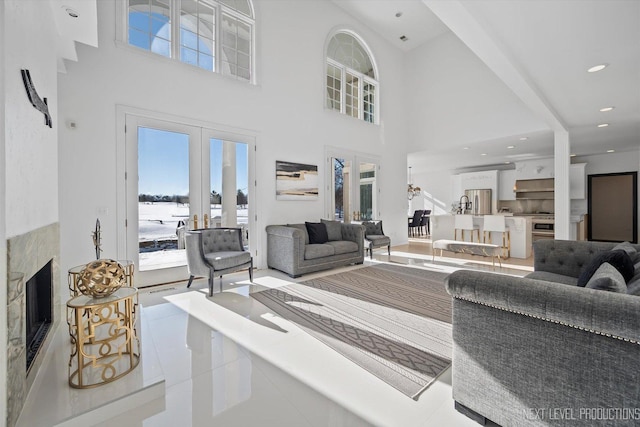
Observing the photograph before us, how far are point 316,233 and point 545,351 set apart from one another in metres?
4.20

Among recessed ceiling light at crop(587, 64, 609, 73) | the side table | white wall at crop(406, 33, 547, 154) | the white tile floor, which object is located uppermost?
white wall at crop(406, 33, 547, 154)

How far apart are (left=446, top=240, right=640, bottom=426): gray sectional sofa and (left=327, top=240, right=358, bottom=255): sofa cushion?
3511 mm

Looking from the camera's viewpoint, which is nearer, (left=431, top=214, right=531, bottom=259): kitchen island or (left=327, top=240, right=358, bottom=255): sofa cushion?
(left=327, top=240, right=358, bottom=255): sofa cushion

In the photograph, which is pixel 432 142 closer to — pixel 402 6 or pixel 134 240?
pixel 402 6

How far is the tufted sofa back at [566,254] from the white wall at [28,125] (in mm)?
4267

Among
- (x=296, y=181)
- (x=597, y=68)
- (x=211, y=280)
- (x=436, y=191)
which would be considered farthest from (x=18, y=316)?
(x=436, y=191)

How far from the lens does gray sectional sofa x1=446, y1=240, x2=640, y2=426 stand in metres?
1.11

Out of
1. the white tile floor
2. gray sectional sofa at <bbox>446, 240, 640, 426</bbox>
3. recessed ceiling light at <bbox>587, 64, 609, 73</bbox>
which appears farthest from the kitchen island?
the white tile floor

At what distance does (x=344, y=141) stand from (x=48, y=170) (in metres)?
5.30

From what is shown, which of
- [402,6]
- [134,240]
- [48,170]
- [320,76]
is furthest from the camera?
[402,6]

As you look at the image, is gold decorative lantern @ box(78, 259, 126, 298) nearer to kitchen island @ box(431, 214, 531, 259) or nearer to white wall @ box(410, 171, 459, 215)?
kitchen island @ box(431, 214, 531, 259)

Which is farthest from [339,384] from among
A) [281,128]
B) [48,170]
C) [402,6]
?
[402,6]

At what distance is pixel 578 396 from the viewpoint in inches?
47.2

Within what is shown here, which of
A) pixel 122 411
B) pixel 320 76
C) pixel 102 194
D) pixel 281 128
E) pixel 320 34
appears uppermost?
pixel 320 34
